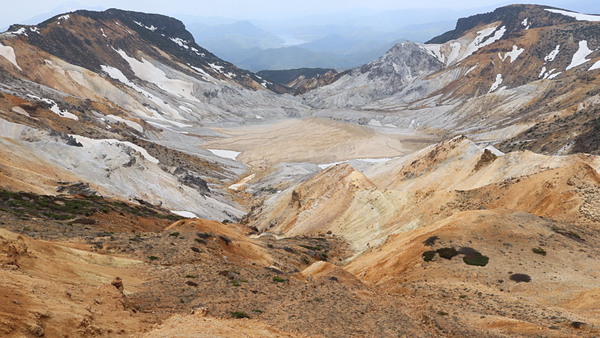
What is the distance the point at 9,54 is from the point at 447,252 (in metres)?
128

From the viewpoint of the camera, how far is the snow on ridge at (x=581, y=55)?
6066 inches

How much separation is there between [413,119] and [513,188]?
12958cm

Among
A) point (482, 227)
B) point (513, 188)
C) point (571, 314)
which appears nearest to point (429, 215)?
point (513, 188)

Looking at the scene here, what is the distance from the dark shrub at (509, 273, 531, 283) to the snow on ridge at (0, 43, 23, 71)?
12601cm

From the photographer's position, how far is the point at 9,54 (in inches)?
4626

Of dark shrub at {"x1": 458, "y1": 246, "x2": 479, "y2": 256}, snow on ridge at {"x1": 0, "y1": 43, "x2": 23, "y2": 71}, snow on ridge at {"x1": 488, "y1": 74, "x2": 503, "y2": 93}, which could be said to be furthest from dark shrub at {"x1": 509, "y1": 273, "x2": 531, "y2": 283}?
snow on ridge at {"x1": 488, "y1": 74, "x2": 503, "y2": 93}

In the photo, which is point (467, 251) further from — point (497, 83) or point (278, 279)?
point (497, 83)

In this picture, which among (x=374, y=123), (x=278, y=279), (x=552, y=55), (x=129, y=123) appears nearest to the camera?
(x=278, y=279)

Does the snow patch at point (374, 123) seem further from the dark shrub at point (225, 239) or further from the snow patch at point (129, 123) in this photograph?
the dark shrub at point (225, 239)

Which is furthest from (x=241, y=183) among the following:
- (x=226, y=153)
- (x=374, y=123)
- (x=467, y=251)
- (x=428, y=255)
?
(x=374, y=123)

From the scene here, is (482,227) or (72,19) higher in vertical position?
(72,19)

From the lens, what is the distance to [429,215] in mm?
42188

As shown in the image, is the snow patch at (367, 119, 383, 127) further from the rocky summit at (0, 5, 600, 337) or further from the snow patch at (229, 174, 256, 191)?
the snow patch at (229, 174, 256, 191)

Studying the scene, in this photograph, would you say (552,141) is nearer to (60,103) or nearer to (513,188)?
(513,188)
